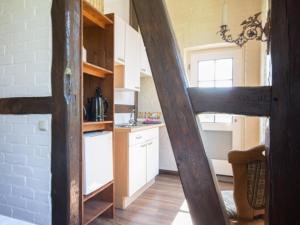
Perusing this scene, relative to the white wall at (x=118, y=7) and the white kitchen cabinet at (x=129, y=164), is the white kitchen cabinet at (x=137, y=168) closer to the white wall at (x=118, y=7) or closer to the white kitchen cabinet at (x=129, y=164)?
the white kitchen cabinet at (x=129, y=164)

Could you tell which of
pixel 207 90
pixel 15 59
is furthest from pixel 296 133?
pixel 15 59

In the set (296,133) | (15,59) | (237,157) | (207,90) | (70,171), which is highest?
(15,59)

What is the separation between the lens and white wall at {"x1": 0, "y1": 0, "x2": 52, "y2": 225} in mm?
1658

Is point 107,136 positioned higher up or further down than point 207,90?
further down

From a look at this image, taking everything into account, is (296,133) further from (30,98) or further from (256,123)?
(256,123)

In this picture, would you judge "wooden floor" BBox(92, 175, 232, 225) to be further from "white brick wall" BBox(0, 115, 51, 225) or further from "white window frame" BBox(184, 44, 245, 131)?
"white window frame" BBox(184, 44, 245, 131)

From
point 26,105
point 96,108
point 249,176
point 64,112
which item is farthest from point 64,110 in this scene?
point 249,176

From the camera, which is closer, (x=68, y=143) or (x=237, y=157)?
(x=237, y=157)

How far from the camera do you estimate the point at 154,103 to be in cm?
377

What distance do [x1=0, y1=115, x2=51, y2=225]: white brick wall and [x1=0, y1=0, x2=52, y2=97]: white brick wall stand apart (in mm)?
241

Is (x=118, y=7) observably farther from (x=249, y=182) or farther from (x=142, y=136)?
(x=249, y=182)

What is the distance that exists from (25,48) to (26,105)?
448 mm

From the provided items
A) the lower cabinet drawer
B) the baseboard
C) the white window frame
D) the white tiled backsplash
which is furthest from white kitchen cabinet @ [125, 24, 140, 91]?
the baseboard

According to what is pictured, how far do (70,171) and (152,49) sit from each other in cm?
113
